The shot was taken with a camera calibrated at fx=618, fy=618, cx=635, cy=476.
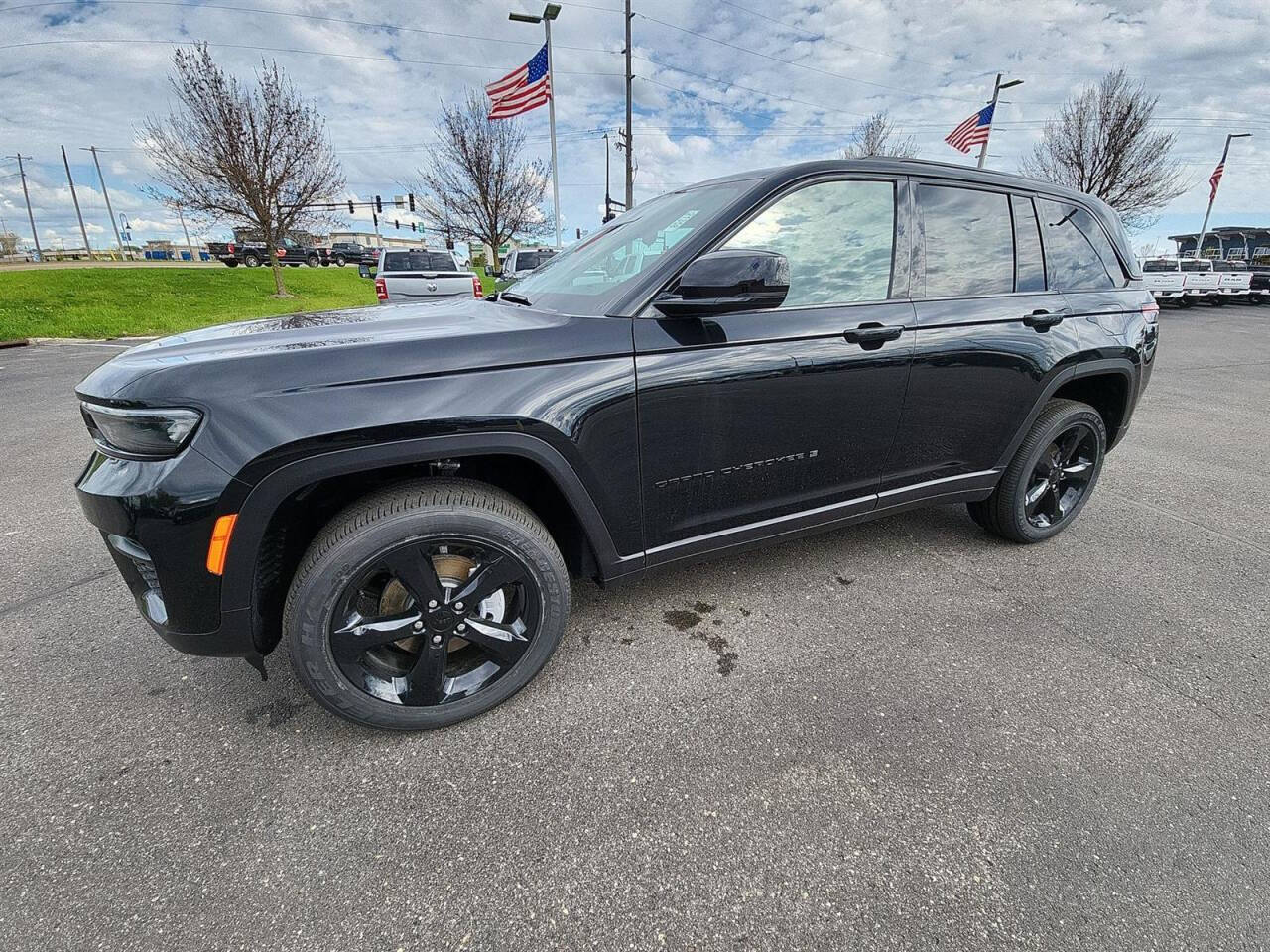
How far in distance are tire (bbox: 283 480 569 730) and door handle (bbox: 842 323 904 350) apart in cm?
138

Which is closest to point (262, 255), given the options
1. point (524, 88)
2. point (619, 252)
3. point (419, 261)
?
point (524, 88)

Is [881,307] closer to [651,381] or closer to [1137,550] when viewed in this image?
[651,381]

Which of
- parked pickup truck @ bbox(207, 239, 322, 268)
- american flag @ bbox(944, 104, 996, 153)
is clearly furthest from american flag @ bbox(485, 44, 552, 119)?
parked pickup truck @ bbox(207, 239, 322, 268)

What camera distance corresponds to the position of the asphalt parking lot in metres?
1.47

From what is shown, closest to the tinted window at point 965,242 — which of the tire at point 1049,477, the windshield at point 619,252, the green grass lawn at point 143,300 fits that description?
the tire at point 1049,477

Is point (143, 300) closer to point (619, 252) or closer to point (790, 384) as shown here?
point (619, 252)

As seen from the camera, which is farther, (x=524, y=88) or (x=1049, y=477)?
(x=524, y=88)

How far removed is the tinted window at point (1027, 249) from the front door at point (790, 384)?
2.44 ft

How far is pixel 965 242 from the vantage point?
2.71 meters

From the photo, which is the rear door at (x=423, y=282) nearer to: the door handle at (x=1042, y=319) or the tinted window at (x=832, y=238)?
the tinted window at (x=832, y=238)

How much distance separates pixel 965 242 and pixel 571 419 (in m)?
2.01

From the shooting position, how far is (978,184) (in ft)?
9.02

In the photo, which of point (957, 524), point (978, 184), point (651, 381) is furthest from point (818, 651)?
point (978, 184)

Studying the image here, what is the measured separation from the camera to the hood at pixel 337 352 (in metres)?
1.61
